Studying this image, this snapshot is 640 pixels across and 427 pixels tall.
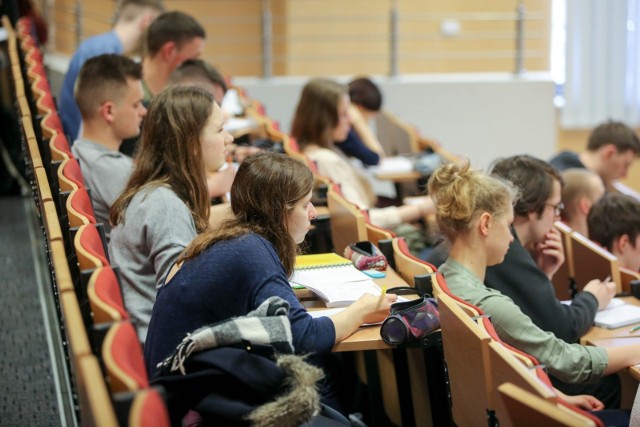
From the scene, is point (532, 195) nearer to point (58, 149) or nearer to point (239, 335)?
point (239, 335)

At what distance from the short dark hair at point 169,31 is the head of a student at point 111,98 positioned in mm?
794

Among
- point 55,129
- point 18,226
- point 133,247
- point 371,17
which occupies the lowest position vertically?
point 18,226

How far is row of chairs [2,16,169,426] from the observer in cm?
141

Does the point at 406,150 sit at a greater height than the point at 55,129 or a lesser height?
lesser

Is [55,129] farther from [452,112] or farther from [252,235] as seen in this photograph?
[452,112]

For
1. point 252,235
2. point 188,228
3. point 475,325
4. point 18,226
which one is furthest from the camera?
point 18,226

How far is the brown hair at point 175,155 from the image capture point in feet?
8.41

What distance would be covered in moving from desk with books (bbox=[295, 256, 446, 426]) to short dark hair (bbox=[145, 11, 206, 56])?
1.80 m

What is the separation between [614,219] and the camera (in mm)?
3416

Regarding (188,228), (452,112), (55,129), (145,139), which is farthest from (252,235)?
(452,112)

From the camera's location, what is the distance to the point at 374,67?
806cm

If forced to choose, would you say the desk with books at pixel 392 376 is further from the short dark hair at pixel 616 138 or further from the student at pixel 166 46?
the short dark hair at pixel 616 138

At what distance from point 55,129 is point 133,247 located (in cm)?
105

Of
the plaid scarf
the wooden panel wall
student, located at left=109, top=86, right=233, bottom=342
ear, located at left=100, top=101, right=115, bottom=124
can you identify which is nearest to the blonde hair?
student, located at left=109, top=86, right=233, bottom=342
